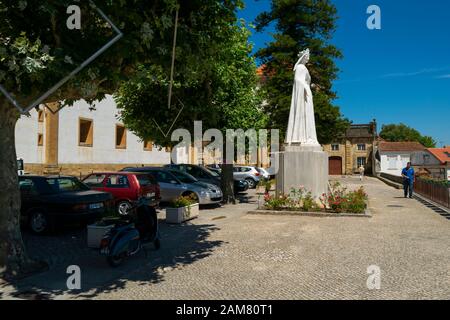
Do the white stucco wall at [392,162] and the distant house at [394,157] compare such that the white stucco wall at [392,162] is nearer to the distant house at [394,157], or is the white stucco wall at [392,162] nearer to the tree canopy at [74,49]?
the distant house at [394,157]

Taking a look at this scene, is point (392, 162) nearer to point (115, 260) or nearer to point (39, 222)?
point (39, 222)

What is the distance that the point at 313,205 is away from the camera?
14.0 m

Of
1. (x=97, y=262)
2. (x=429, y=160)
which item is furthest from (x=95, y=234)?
(x=429, y=160)

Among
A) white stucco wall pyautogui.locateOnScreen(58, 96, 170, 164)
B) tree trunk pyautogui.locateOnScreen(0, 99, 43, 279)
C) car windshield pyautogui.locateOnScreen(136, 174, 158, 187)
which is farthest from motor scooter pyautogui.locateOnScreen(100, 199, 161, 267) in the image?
white stucco wall pyautogui.locateOnScreen(58, 96, 170, 164)

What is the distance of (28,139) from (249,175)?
14457 mm

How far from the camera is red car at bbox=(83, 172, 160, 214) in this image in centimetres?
1334

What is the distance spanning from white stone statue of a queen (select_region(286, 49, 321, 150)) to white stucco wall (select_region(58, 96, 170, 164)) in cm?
1169

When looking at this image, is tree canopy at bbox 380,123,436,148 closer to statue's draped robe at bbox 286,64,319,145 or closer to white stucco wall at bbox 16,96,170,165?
white stucco wall at bbox 16,96,170,165

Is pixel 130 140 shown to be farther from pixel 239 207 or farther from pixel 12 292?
pixel 12 292

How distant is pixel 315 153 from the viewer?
14438 millimetres

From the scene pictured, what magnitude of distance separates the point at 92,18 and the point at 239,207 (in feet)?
36.9

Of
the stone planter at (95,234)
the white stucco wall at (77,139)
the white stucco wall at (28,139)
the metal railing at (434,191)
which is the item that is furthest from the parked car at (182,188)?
the white stucco wall at (28,139)

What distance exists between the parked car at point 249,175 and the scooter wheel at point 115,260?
21.7m
